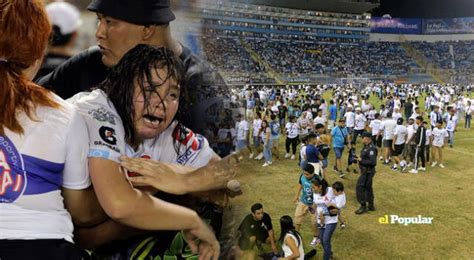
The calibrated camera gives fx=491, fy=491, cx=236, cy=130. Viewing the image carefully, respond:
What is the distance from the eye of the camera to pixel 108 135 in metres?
0.93

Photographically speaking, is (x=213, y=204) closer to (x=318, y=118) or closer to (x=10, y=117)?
(x=10, y=117)

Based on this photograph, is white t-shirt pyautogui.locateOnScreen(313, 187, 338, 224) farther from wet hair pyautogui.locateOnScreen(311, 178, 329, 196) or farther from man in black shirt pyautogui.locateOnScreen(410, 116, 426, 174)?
man in black shirt pyautogui.locateOnScreen(410, 116, 426, 174)

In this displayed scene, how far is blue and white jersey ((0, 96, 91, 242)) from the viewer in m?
0.83

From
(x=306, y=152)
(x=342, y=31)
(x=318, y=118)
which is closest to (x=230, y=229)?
(x=306, y=152)

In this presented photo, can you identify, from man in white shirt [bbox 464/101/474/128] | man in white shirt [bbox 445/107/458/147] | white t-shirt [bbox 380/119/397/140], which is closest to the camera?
white t-shirt [bbox 380/119/397/140]

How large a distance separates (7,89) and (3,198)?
0.19 metres

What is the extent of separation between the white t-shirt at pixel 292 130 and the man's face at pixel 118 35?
15.5 feet

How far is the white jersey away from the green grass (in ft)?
7.83

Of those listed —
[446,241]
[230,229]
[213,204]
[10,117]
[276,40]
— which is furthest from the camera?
[276,40]

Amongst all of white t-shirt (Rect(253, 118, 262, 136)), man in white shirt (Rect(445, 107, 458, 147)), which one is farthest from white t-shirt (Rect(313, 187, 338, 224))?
man in white shirt (Rect(445, 107, 458, 147))

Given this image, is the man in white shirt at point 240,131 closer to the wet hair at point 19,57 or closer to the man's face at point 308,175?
the wet hair at point 19,57

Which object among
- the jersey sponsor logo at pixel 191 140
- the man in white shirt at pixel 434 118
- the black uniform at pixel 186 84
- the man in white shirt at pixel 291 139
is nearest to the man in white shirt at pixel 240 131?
the black uniform at pixel 186 84

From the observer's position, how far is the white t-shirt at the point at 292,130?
584 centimetres

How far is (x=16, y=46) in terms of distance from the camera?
85 cm
